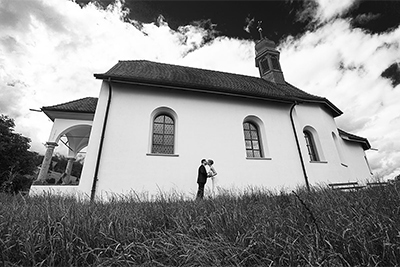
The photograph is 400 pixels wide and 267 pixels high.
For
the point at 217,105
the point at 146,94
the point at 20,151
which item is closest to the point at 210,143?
the point at 217,105

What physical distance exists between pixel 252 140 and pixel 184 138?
3581mm

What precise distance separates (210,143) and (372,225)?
633cm

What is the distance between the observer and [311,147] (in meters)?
10.4

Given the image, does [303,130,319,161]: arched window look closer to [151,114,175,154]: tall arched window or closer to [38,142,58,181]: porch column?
[151,114,175,154]: tall arched window

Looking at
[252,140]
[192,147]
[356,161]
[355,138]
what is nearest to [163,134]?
[192,147]

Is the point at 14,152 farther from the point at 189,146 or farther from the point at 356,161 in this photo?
the point at 356,161

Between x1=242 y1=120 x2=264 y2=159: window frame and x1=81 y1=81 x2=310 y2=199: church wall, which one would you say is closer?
x1=81 y1=81 x2=310 y2=199: church wall

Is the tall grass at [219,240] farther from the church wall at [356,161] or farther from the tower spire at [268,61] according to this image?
the tower spire at [268,61]

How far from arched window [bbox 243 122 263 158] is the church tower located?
6.61m

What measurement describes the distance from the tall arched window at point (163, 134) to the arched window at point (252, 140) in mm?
3663

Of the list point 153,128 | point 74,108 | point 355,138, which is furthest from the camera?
point 355,138

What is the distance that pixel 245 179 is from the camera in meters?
7.79

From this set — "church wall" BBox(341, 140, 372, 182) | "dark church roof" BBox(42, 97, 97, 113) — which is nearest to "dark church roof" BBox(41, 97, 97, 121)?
"dark church roof" BBox(42, 97, 97, 113)

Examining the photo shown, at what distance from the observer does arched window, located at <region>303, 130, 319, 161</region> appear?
10.1m
